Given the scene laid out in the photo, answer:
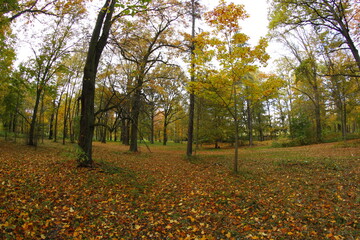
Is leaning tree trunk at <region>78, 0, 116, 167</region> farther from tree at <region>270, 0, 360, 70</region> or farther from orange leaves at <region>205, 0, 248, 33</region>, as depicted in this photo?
tree at <region>270, 0, 360, 70</region>

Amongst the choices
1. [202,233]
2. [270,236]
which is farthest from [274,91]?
[202,233]

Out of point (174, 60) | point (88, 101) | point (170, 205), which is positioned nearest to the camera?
point (170, 205)

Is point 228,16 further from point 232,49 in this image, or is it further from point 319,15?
point 319,15

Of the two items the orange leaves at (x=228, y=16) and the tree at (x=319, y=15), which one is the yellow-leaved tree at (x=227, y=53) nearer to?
the orange leaves at (x=228, y=16)

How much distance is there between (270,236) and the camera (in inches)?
137

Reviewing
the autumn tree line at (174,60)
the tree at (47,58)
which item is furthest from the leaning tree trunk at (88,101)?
the tree at (47,58)

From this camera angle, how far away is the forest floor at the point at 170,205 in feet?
11.3

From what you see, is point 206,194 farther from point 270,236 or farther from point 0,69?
point 0,69

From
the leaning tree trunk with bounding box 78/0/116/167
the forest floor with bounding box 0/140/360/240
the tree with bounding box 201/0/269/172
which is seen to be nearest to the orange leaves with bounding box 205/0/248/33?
the tree with bounding box 201/0/269/172

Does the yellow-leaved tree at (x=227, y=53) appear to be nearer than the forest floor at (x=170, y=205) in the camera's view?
No

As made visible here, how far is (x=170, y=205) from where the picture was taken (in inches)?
190

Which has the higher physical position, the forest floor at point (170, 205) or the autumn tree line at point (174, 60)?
the autumn tree line at point (174, 60)

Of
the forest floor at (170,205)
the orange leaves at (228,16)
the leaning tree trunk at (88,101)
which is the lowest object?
the forest floor at (170,205)


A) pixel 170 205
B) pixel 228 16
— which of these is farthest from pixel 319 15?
pixel 170 205
